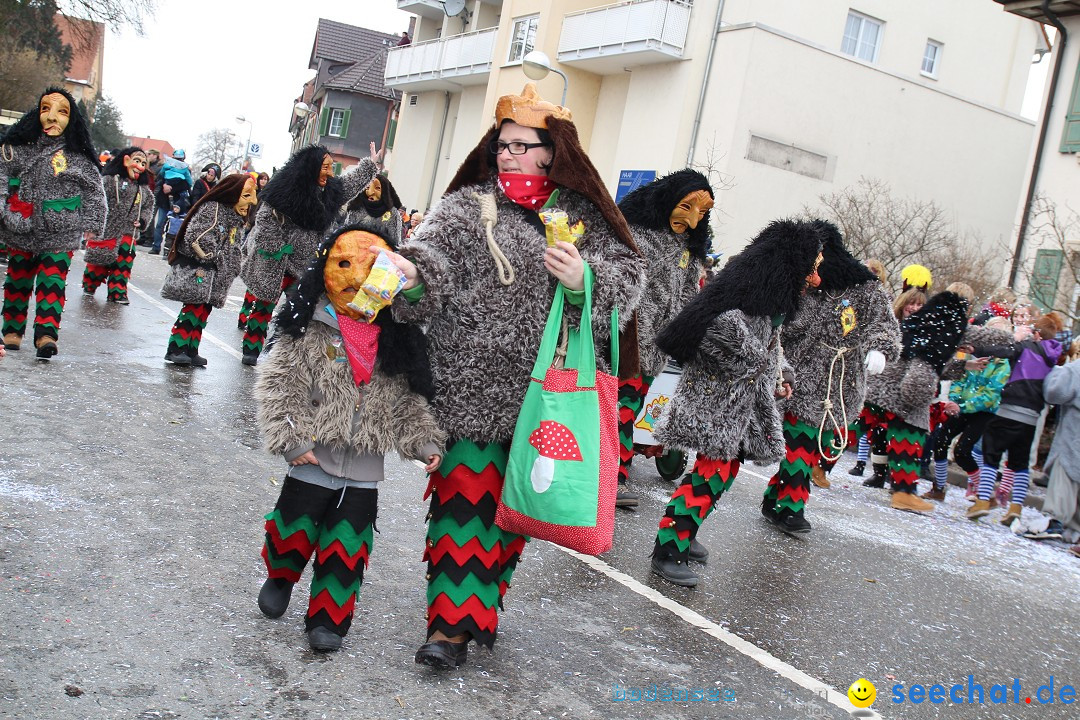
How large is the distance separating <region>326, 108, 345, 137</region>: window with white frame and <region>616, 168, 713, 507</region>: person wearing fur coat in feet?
168

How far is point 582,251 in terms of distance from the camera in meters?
4.06

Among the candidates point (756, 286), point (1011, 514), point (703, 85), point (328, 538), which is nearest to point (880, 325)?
point (756, 286)

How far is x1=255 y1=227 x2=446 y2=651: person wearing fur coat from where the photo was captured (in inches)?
150

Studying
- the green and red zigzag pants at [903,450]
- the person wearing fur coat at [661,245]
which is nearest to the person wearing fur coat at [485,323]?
the person wearing fur coat at [661,245]

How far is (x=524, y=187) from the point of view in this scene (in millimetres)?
4035

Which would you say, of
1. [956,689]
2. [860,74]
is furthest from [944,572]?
[860,74]

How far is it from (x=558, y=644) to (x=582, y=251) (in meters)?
1.64

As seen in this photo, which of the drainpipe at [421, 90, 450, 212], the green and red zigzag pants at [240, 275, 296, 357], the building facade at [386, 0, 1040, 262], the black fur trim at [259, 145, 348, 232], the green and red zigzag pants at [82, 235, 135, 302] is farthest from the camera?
the drainpipe at [421, 90, 450, 212]

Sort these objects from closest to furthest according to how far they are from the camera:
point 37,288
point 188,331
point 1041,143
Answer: point 37,288 → point 188,331 → point 1041,143

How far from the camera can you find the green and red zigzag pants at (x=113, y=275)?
43.4ft

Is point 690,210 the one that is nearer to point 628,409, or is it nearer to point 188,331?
point 628,409

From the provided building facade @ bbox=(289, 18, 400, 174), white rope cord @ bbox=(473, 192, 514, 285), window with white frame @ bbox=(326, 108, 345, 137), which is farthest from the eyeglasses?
window with white frame @ bbox=(326, 108, 345, 137)

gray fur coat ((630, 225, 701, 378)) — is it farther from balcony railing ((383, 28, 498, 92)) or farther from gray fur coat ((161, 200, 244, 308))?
balcony railing ((383, 28, 498, 92))

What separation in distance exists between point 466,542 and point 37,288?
611 cm
